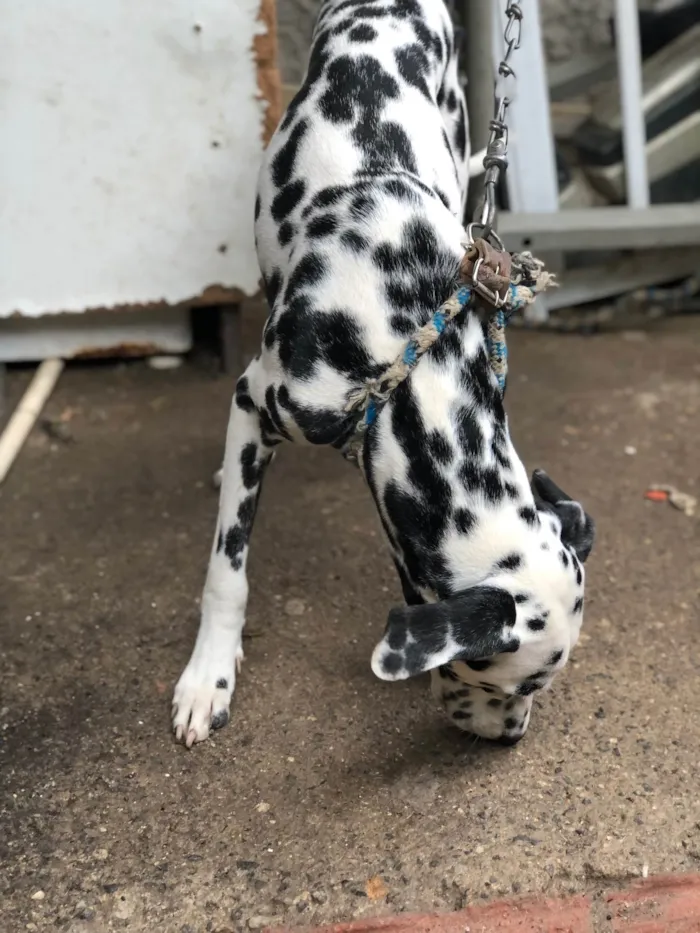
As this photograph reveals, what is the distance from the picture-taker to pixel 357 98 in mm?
2762

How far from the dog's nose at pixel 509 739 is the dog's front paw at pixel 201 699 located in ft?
2.52

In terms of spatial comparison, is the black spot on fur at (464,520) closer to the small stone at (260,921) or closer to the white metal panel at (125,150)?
the small stone at (260,921)

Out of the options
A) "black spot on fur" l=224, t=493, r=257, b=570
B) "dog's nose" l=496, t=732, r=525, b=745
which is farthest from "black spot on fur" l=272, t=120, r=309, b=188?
"dog's nose" l=496, t=732, r=525, b=745

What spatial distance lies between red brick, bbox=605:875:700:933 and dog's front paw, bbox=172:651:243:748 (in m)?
1.13

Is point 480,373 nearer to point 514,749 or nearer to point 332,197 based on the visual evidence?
point 332,197

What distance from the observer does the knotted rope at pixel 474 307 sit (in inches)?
87.6

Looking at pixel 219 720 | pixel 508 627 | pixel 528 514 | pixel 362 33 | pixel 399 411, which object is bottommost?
pixel 219 720

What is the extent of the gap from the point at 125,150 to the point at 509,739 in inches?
113

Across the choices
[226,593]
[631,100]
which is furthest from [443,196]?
[631,100]

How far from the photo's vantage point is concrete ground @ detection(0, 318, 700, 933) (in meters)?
2.29

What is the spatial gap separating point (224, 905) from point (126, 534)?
1.56 metres

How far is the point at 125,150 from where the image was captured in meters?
3.98

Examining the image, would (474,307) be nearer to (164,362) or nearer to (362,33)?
(362,33)

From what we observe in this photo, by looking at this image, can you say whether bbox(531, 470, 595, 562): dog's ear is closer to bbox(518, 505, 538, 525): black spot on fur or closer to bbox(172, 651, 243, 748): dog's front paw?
bbox(518, 505, 538, 525): black spot on fur
